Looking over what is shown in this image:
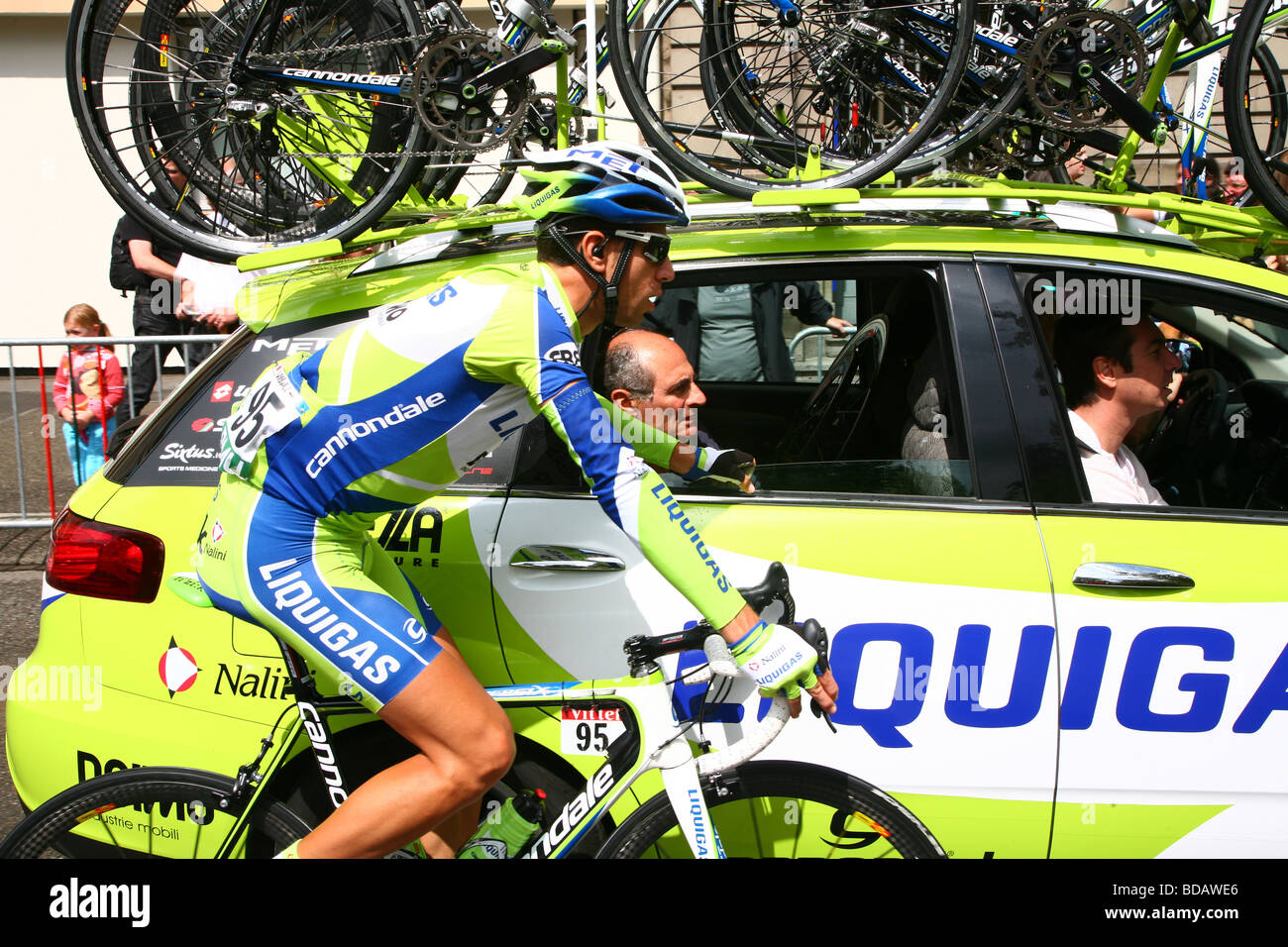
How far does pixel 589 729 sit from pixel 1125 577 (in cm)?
127

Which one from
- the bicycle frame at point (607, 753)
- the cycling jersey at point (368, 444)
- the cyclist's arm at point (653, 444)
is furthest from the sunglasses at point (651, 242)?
the bicycle frame at point (607, 753)

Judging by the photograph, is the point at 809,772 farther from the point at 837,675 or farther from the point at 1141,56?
the point at 1141,56

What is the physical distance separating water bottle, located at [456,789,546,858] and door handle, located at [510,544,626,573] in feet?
1.79

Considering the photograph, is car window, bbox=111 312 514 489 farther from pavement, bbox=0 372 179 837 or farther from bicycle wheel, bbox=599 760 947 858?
pavement, bbox=0 372 179 837

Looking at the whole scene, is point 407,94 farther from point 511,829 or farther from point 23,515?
point 23,515

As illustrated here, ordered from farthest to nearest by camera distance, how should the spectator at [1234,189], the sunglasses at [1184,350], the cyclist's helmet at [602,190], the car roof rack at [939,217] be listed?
1. the spectator at [1234,189]
2. the sunglasses at [1184,350]
3. the car roof rack at [939,217]
4. the cyclist's helmet at [602,190]

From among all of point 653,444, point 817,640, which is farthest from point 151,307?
point 817,640

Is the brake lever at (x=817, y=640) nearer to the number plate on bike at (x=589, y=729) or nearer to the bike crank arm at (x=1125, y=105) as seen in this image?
the number plate on bike at (x=589, y=729)

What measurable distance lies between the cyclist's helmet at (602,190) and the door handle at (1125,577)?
47.9 inches

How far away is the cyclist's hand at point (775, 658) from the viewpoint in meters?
2.16
